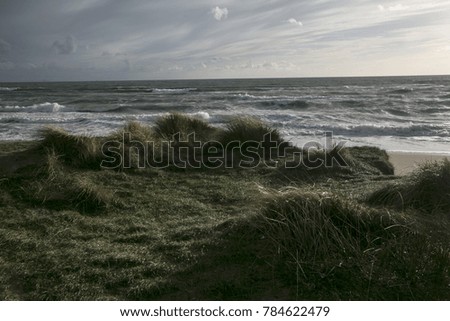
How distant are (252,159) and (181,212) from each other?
2975mm

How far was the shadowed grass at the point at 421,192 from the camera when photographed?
427 cm

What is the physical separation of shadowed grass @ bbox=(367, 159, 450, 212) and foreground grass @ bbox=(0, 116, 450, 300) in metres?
0.04

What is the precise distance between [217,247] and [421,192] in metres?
2.51

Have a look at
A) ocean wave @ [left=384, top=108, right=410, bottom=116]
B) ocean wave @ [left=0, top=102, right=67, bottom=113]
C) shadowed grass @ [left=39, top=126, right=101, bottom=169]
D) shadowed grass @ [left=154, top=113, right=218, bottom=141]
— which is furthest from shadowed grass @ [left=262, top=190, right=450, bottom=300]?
ocean wave @ [left=0, top=102, right=67, bottom=113]

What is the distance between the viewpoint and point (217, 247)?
348cm

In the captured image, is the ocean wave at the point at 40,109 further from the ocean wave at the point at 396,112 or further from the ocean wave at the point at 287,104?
the ocean wave at the point at 396,112

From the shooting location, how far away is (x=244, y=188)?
5828mm

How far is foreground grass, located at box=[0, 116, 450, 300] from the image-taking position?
2.83 meters

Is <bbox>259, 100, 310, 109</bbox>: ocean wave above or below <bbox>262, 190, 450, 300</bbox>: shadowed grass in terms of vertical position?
above

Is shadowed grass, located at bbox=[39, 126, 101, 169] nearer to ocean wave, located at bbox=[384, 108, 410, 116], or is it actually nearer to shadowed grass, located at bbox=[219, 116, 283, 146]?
shadowed grass, located at bbox=[219, 116, 283, 146]

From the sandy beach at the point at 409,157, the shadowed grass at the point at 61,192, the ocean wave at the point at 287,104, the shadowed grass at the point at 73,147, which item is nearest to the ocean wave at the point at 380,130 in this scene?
the sandy beach at the point at 409,157

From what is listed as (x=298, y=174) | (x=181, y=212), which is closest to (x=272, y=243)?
(x=181, y=212)

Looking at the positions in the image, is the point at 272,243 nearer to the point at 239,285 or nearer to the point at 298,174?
the point at 239,285

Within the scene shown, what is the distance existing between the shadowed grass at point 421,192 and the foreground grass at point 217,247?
0.14 ft
